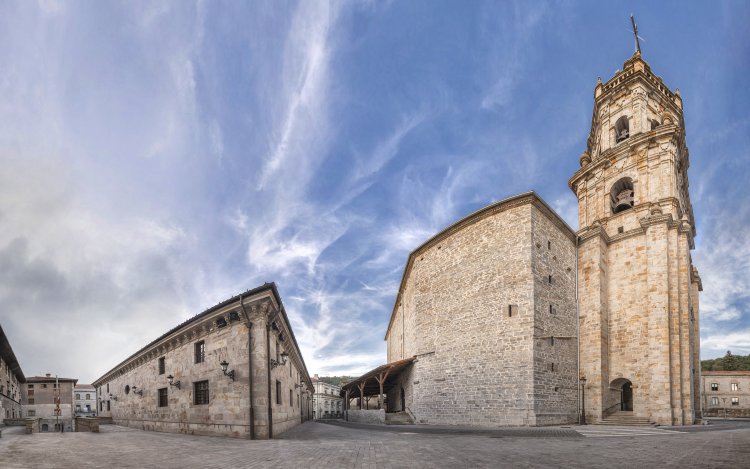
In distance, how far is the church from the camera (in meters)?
19.4

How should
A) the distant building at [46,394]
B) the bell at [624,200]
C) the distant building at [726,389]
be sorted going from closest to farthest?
the bell at [624,200], the distant building at [46,394], the distant building at [726,389]

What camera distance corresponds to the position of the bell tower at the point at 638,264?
2045 centimetres

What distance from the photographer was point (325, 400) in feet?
238

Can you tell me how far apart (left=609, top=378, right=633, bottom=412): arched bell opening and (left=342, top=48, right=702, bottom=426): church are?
10 centimetres

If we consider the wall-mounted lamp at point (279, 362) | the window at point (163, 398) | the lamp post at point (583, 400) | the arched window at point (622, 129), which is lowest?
the lamp post at point (583, 400)

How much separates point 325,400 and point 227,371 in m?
64.5

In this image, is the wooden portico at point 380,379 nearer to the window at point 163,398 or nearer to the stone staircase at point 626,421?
the stone staircase at point 626,421

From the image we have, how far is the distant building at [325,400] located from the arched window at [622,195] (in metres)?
55.8

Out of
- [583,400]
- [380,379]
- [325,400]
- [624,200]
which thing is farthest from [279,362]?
[325,400]

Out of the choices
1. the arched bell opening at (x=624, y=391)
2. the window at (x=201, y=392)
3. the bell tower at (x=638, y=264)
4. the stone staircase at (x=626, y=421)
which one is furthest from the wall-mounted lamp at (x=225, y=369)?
the arched bell opening at (x=624, y=391)

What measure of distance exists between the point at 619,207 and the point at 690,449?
20113 millimetres

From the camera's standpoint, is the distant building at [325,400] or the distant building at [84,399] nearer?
the distant building at [325,400]

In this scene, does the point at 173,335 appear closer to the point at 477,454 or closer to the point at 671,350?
the point at 477,454

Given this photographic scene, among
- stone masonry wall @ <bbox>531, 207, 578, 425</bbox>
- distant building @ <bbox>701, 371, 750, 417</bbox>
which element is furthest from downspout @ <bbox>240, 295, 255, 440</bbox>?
distant building @ <bbox>701, 371, 750, 417</bbox>
